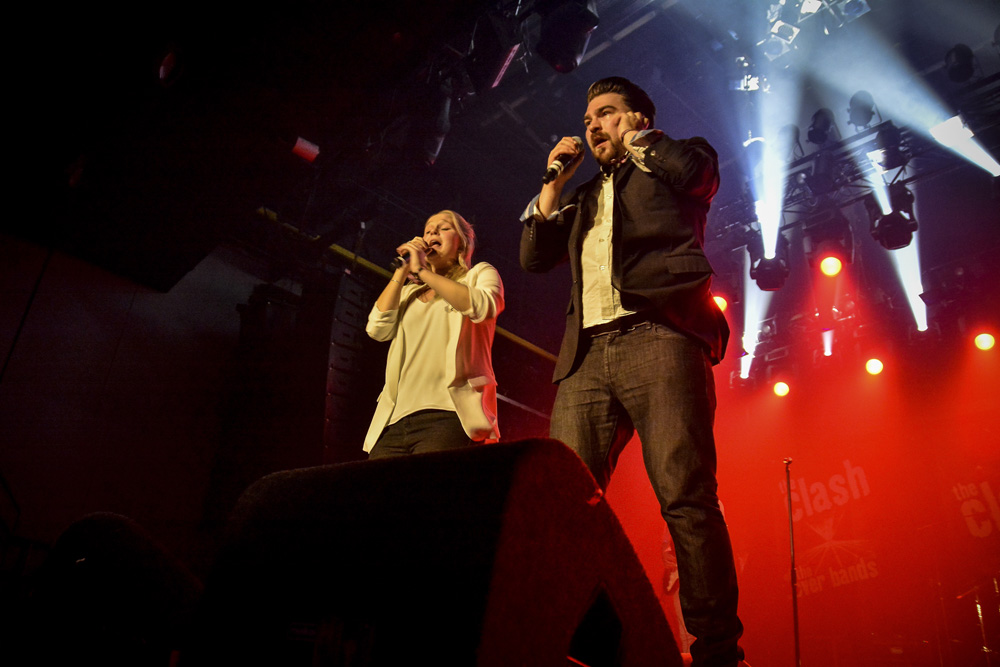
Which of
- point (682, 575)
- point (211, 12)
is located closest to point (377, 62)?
point (211, 12)

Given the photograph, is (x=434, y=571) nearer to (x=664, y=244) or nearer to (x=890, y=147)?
(x=664, y=244)

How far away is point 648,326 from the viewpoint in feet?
6.24

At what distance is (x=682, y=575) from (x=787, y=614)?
8.33 meters

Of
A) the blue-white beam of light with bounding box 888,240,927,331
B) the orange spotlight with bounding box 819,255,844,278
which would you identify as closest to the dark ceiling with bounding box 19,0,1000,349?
the blue-white beam of light with bounding box 888,240,927,331

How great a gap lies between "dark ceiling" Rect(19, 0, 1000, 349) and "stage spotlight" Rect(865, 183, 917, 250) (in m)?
1.89

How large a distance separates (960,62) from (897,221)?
5.80 ft

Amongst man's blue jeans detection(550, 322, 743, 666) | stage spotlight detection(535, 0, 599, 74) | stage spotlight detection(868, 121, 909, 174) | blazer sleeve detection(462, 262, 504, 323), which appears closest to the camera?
man's blue jeans detection(550, 322, 743, 666)

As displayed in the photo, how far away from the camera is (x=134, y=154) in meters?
3.48

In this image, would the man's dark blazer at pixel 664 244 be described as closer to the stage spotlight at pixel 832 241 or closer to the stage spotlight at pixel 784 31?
the stage spotlight at pixel 784 31

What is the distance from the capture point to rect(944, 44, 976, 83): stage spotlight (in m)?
6.49

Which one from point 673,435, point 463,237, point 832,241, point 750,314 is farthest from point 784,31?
point 673,435

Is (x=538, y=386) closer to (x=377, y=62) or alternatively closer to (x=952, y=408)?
(x=377, y=62)

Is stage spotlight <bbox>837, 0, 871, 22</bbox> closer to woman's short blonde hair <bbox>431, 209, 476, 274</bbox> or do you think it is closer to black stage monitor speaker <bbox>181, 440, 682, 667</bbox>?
woman's short blonde hair <bbox>431, 209, 476, 274</bbox>

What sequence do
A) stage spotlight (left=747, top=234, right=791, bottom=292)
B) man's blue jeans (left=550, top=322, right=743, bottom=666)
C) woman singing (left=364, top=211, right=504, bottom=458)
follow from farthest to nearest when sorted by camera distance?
stage spotlight (left=747, top=234, right=791, bottom=292), woman singing (left=364, top=211, right=504, bottom=458), man's blue jeans (left=550, top=322, right=743, bottom=666)
